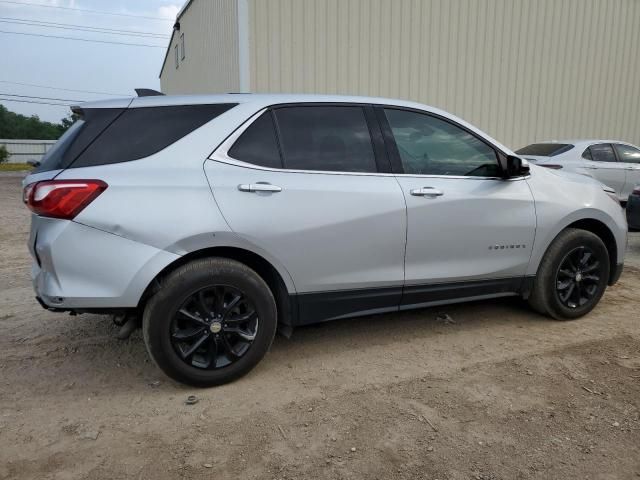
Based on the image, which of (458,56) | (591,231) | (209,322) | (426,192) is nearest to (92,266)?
(209,322)

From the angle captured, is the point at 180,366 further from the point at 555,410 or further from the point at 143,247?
the point at 555,410

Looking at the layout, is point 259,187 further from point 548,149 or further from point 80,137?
point 548,149

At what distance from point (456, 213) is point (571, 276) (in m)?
1.29

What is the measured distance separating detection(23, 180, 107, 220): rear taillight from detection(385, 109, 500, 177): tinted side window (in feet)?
6.46

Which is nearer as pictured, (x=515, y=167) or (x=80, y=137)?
(x=80, y=137)

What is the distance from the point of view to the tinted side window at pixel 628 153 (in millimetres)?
10781

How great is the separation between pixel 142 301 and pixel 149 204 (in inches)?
22.4

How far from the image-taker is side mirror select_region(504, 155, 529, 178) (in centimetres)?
378

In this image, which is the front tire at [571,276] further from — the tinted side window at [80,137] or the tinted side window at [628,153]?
the tinted side window at [628,153]

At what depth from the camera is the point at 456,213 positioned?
3.61 metres

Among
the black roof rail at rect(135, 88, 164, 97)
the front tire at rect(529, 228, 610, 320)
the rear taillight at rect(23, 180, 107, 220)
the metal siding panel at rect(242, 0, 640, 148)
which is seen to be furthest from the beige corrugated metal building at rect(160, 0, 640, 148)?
the rear taillight at rect(23, 180, 107, 220)

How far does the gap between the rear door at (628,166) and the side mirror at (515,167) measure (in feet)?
27.6

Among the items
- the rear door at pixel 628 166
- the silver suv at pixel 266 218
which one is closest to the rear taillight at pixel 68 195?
the silver suv at pixel 266 218

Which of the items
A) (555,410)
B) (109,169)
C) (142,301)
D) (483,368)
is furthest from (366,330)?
(109,169)
